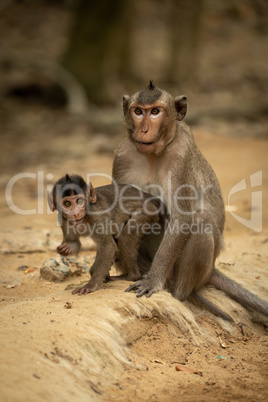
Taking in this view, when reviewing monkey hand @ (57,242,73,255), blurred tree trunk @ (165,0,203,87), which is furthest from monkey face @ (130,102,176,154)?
blurred tree trunk @ (165,0,203,87)

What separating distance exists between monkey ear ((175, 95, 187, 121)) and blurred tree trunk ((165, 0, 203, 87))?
1307 cm

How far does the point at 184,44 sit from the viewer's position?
19266mm

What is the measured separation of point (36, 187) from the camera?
35.3 ft

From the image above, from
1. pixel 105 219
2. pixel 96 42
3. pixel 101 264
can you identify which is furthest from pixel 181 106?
pixel 96 42

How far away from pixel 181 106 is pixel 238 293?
2012 millimetres

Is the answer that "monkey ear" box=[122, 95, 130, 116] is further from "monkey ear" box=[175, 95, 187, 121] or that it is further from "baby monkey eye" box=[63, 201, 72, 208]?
"baby monkey eye" box=[63, 201, 72, 208]

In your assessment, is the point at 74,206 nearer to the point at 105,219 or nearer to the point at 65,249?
the point at 105,219

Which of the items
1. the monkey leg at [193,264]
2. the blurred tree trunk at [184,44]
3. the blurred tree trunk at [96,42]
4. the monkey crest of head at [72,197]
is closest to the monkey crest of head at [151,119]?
the monkey crest of head at [72,197]

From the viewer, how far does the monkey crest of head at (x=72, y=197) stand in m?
5.21

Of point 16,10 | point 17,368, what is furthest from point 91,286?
point 16,10

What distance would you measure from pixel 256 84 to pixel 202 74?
79.0 inches

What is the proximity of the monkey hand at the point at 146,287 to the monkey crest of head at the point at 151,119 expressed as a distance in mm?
1240

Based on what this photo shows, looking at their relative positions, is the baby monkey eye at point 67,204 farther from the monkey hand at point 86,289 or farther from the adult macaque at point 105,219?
the monkey hand at point 86,289

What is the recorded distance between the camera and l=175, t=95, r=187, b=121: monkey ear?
18.5 feet
